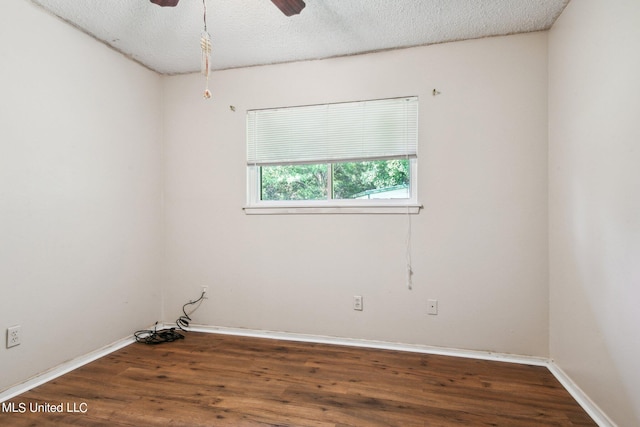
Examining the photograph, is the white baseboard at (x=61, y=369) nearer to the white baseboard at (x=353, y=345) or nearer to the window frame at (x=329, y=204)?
the white baseboard at (x=353, y=345)

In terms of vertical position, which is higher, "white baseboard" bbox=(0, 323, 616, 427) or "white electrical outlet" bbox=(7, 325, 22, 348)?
"white electrical outlet" bbox=(7, 325, 22, 348)

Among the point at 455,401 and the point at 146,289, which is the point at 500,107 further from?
the point at 146,289

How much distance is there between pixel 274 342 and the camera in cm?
271

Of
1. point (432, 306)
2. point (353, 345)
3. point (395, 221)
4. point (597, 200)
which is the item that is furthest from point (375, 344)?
point (597, 200)

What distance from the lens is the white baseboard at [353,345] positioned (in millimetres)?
1824

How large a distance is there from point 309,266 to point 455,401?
4.64 ft

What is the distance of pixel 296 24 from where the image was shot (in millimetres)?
2240

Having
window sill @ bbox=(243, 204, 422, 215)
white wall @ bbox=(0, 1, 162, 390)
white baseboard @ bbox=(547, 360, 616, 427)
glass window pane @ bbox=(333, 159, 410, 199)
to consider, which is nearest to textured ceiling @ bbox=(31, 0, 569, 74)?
white wall @ bbox=(0, 1, 162, 390)

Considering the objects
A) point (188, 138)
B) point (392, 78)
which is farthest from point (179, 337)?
point (392, 78)

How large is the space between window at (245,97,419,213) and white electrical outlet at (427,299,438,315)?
2.44 feet

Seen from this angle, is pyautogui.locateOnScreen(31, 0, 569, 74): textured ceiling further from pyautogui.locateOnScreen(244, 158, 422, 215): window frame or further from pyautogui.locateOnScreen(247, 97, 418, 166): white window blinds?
pyautogui.locateOnScreen(244, 158, 422, 215): window frame

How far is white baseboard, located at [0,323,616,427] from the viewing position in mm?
1824

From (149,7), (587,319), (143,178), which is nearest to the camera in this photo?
(587,319)

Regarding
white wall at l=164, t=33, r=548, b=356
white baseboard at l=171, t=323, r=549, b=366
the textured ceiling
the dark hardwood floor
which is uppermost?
the textured ceiling
